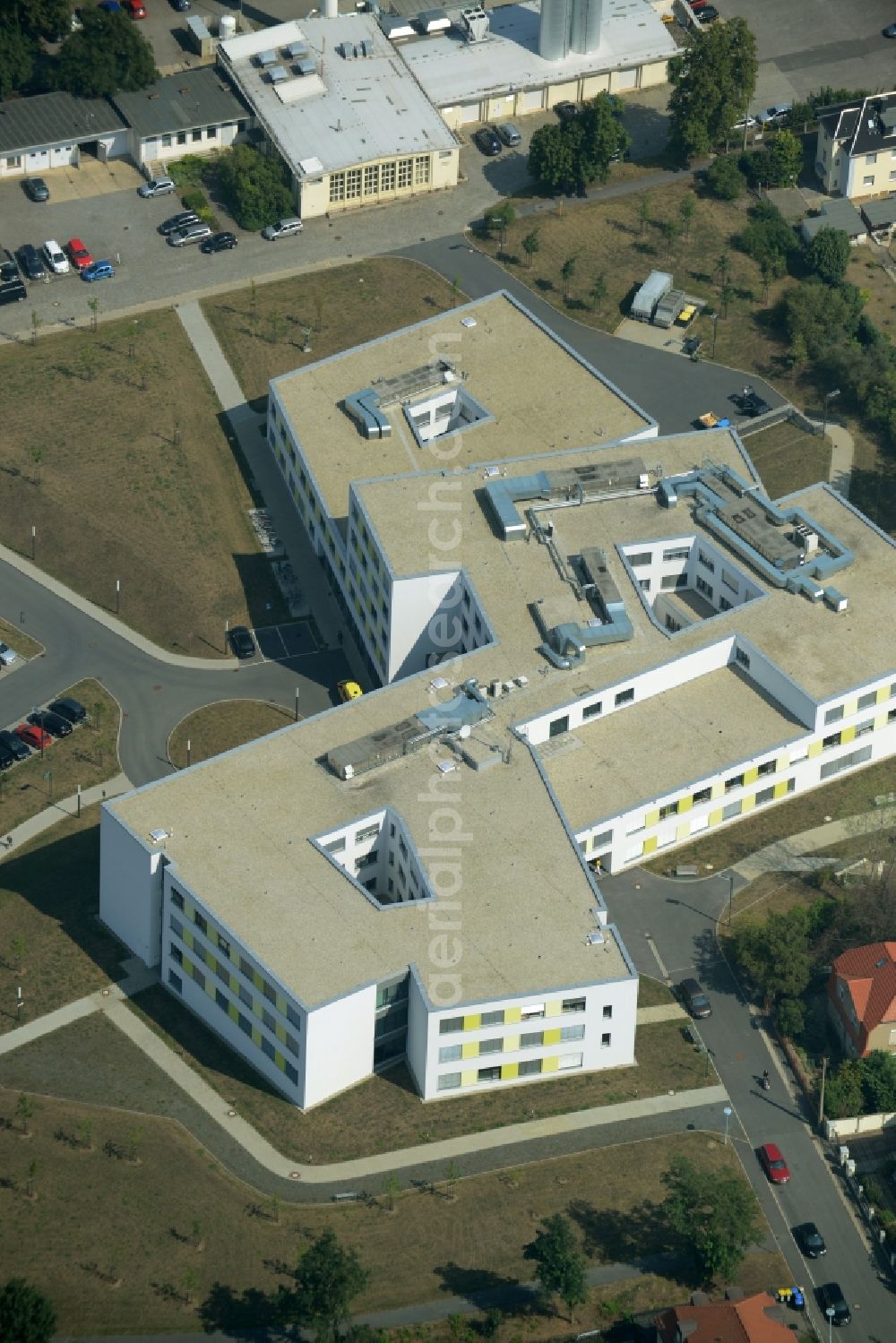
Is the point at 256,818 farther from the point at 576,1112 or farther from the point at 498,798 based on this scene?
the point at 576,1112

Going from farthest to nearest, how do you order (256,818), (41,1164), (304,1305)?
(256,818), (41,1164), (304,1305)

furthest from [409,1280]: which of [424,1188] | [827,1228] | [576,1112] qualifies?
[827,1228]

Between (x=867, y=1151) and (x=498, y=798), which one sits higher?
(x=498, y=798)

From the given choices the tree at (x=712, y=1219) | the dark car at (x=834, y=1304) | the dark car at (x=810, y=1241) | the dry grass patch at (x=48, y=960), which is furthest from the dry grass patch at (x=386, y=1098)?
the dark car at (x=834, y=1304)

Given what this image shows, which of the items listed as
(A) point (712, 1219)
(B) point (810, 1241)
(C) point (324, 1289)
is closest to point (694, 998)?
(B) point (810, 1241)

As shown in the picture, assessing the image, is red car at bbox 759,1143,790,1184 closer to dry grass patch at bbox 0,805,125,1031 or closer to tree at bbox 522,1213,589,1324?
tree at bbox 522,1213,589,1324

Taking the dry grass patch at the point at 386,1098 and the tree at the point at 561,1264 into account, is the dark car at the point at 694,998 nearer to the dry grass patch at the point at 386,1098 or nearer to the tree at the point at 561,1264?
the dry grass patch at the point at 386,1098

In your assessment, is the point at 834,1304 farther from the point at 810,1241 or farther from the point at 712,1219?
the point at 712,1219

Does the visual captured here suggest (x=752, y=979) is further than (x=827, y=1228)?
Yes
